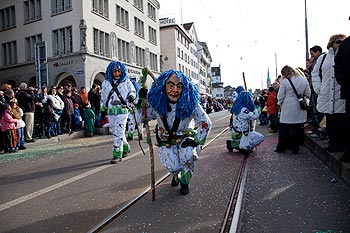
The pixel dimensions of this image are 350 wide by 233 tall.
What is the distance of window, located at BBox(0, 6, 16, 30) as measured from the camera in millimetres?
29872

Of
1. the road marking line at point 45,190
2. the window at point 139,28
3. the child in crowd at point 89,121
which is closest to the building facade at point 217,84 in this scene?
the window at point 139,28

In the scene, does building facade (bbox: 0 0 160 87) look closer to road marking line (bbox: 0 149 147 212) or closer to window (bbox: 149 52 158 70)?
window (bbox: 149 52 158 70)

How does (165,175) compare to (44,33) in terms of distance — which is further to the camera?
(44,33)

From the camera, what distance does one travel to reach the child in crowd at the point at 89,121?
12820 millimetres

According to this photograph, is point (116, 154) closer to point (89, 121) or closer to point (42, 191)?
point (42, 191)

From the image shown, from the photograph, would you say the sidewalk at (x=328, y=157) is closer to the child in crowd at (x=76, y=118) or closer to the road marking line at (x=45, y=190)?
the road marking line at (x=45, y=190)

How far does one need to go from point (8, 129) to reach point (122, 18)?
24052 millimetres

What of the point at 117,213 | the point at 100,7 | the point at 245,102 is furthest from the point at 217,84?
the point at 117,213

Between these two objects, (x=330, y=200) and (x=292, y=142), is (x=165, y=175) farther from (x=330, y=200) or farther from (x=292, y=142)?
(x=292, y=142)

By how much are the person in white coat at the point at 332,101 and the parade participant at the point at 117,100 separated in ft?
11.8

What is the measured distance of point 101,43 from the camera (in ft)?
89.5

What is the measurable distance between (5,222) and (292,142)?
5.63 metres

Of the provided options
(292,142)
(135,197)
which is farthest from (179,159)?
(292,142)

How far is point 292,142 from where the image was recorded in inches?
276
